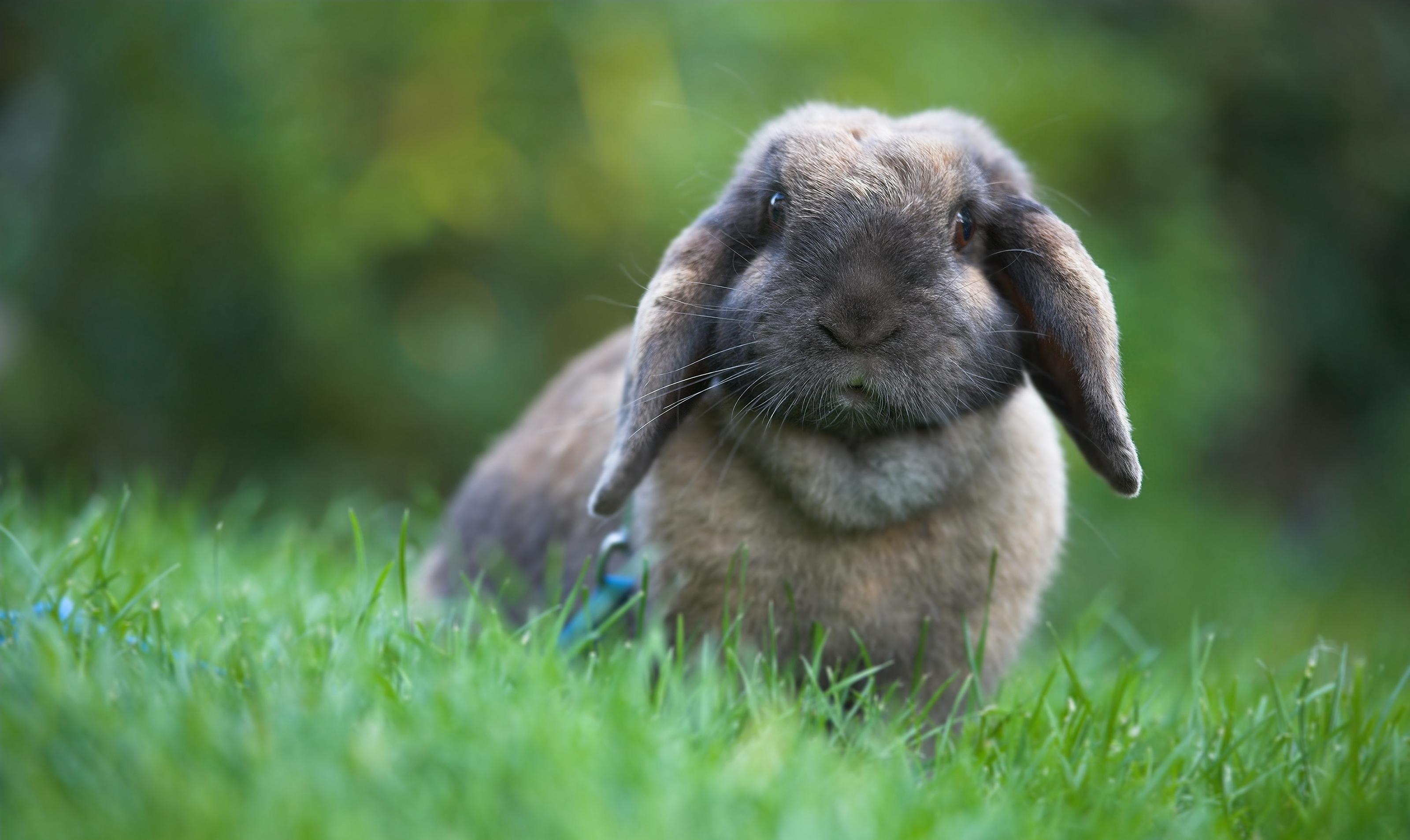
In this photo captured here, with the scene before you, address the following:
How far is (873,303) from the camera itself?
7.64 feet

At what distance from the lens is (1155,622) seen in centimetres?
622

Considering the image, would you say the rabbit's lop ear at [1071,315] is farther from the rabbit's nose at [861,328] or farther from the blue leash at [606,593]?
the blue leash at [606,593]

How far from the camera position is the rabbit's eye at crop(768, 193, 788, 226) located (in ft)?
8.34

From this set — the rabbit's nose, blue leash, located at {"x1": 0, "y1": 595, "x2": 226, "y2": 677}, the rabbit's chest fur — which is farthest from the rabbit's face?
blue leash, located at {"x1": 0, "y1": 595, "x2": 226, "y2": 677}

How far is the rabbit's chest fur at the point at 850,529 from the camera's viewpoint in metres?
2.66

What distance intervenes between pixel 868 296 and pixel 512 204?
427cm

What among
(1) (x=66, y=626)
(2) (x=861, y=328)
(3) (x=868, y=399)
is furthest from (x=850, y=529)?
(1) (x=66, y=626)

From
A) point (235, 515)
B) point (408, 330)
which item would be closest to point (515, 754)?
point (235, 515)

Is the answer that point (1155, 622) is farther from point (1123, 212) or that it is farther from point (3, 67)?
point (3, 67)

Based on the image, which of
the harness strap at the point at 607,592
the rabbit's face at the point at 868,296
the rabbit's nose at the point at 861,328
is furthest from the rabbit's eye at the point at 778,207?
the harness strap at the point at 607,592

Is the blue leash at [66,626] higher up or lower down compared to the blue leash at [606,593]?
higher up

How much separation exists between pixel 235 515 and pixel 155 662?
2.20 metres

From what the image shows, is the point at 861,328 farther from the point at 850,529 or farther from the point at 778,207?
the point at 850,529

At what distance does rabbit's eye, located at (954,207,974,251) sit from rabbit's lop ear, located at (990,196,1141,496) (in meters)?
0.07
